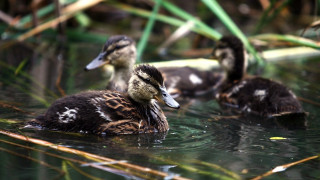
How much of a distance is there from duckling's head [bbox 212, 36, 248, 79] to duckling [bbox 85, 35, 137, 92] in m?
1.20

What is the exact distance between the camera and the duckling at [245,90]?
5942 millimetres

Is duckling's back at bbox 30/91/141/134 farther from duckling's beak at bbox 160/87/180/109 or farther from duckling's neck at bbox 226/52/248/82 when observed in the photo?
duckling's neck at bbox 226/52/248/82

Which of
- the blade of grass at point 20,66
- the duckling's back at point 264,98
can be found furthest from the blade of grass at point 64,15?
the duckling's back at point 264,98

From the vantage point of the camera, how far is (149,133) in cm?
505

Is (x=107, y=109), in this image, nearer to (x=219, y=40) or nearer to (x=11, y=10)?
(x=219, y=40)

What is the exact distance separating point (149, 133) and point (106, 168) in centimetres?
122

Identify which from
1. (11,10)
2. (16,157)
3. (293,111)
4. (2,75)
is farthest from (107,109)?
(11,10)

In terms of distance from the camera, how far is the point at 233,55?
7219mm

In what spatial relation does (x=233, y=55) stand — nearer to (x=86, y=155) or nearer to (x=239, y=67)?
(x=239, y=67)

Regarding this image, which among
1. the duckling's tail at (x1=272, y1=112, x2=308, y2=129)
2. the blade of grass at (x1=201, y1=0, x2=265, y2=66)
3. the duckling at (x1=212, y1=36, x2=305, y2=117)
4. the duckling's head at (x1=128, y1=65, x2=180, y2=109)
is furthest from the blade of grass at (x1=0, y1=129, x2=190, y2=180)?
the blade of grass at (x1=201, y1=0, x2=265, y2=66)

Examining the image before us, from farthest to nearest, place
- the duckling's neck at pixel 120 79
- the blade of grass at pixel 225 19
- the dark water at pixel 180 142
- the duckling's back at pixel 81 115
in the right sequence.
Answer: the blade of grass at pixel 225 19, the duckling's neck at pixel 120 79, the duckling's back at pixel 81 115, the dark water at pixel 180 142

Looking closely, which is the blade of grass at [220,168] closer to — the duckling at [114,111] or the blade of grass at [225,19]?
the duckling at [114,111]

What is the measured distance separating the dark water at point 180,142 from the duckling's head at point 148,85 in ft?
1.12

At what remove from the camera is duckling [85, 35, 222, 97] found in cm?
671
